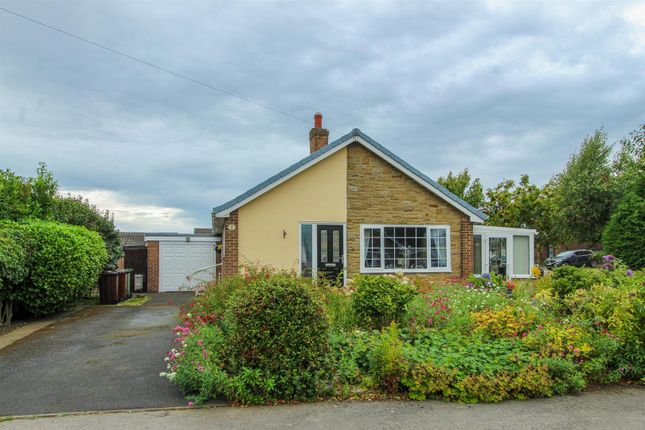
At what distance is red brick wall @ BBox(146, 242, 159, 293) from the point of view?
2033cm

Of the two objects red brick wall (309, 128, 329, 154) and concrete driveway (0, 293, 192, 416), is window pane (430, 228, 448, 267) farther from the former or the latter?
concrete driveway (0, 293, 192, 416)

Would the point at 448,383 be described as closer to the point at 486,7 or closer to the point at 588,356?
the point at 588,356

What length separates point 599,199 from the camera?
27.7 meters

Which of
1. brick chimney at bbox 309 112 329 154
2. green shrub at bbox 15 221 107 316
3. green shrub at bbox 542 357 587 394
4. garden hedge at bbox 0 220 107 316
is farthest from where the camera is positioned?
brick chimney at bbox 309 112 329 154

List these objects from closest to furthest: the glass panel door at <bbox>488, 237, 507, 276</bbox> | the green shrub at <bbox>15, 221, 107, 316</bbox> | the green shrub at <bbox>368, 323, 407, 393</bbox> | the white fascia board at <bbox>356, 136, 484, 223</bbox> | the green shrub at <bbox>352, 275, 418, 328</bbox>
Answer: the green shrub at <bbox>368, 323, 407, 393</bbox>, the green shrub at <bbox>352, 275, 418, 328</bbox>, the green shrub at <bbox>15, 221, 107, 316</bbox>, the white fascia board at <bbox>356, 136, 484, 223</bbox>, the glass panel door at <bbox>488, 237, 507, 276</bbox>

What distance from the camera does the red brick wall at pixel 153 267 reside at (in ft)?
66.7

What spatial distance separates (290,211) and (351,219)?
186 cm

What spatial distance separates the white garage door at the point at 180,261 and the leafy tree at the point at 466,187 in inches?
790

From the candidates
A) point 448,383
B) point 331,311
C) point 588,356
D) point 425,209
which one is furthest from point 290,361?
point 425,209

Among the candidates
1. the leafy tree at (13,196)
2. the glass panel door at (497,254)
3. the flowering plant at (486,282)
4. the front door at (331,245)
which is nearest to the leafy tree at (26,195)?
the leafy tree at (13,196)

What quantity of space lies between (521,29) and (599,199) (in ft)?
74.6

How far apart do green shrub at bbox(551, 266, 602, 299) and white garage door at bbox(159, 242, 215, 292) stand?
15.3 metres

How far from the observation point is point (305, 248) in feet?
44.1

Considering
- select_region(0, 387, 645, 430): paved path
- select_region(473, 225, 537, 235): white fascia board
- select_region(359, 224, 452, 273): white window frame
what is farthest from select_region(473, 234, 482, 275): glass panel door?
select_region(0, 387, 645, 430): paved path
